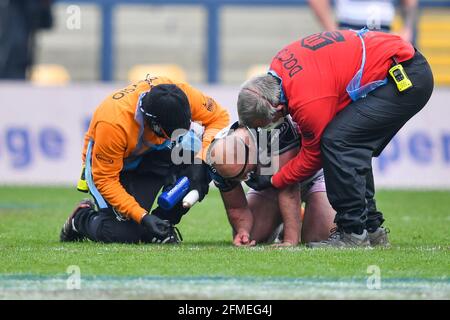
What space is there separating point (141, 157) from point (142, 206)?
361mm

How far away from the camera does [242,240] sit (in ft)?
25.6

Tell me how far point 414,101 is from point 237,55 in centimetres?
1207

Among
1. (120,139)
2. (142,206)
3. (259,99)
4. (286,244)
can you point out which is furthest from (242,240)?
(259,99)

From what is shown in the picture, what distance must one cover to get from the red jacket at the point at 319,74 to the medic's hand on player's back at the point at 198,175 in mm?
611

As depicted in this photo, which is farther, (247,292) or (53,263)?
(53,263)

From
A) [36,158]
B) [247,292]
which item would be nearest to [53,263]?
[247,292]

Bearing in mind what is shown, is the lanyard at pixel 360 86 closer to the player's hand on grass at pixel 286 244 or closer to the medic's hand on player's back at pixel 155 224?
the player's hand on grass at pixel 286 244

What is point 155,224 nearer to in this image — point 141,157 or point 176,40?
point 141,157

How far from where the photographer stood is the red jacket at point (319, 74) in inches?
278

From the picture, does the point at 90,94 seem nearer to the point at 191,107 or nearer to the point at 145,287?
the point at 191,107

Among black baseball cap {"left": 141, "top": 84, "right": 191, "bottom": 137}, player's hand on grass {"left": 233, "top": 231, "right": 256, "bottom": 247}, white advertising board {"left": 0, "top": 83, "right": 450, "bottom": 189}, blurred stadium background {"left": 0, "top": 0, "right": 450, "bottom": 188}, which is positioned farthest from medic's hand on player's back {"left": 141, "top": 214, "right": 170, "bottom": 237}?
blurred stadium background {"left": 0, "top": 0, "right": 450, "bottom": 188}

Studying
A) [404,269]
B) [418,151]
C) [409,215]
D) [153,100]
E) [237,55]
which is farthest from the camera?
[237,55]

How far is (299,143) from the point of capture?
7707 millimetres

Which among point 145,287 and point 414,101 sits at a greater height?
point 414,101
